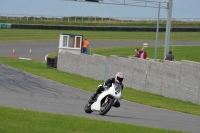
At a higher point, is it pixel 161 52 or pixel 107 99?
pixel 107 99

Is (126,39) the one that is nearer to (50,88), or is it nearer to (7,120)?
(50,88)

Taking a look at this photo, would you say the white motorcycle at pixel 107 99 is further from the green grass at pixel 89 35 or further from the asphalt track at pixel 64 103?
the green grass at pixel 89 35

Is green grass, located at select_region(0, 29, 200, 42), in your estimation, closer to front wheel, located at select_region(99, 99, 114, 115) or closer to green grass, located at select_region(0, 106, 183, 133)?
front wheel, located at select_region(99, 99, 114, 115)

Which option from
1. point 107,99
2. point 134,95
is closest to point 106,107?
point 107,99

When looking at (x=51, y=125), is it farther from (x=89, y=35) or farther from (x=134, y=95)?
(x=89, y=35)

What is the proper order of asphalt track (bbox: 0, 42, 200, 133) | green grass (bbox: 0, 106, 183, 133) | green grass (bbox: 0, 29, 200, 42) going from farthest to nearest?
green grass (bbox: 0, 29, 200, 42), asphalt track (bbox: 0, 42, 200, 133), green grass (bbox: 0, 106, 183, 133)

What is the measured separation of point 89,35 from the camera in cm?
7494

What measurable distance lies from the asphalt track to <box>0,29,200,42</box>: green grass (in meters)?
34.7

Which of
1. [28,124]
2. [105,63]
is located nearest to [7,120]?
[28,124]

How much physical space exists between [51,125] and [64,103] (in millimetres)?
8894

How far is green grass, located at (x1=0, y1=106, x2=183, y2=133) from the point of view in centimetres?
1192

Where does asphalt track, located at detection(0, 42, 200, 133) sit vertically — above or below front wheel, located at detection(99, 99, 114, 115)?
below

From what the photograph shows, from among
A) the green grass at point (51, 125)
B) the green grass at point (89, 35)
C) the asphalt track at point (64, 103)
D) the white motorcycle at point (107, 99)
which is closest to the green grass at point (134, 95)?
the asphalt track at point (64, 103)

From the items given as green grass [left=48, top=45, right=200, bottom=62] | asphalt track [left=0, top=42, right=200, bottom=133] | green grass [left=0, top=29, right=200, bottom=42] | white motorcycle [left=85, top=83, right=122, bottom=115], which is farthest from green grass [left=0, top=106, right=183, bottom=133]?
green grass [left=0, top=29, right=200, bottom=42]
